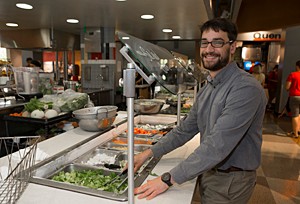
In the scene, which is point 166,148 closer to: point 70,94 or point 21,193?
point 21,193

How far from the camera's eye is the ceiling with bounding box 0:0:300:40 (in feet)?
12.5

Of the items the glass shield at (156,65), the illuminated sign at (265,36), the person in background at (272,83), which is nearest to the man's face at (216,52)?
the glass shield at (156,65)

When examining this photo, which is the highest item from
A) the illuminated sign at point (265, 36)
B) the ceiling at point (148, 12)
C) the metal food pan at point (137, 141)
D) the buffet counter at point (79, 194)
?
the illuminated sign at point (265, 36)

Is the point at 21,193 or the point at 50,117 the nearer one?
the point at 21,193

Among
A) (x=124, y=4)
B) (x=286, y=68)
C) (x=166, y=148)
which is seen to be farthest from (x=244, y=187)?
(x=286, y=68)

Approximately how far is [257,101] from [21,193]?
3.82ft

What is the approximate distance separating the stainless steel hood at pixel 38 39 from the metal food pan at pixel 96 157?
5.58m

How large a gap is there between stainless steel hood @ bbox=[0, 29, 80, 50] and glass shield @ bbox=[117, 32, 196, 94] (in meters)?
→ 5.86

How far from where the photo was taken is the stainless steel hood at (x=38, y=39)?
258 inches

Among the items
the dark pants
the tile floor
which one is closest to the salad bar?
the dark pants

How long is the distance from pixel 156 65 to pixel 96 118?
93 cm

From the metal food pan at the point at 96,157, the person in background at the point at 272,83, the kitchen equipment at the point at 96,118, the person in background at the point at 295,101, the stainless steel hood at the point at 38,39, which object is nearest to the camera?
the metal food pan at the point at 96,157

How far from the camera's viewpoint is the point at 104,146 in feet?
6.72

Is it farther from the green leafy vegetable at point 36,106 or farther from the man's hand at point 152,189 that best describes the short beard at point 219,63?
the green leafy vegetable at point 36,106
